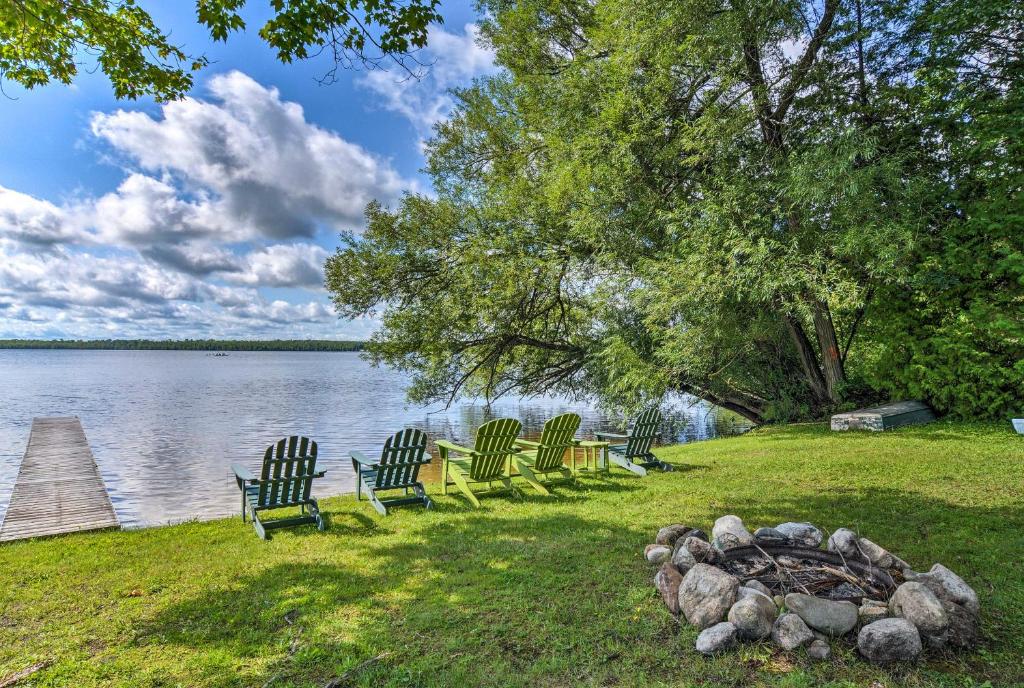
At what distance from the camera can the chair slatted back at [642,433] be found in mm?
8430

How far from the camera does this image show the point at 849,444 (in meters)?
9.13

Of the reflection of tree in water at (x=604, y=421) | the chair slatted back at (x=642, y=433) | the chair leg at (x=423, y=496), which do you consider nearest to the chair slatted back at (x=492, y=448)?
the chair leg at (x=423, y=496)

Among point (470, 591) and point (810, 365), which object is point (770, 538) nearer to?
point (470, 591)

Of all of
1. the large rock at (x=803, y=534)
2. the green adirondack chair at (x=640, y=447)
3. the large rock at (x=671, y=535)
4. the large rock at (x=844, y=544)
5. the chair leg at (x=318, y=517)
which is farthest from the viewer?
the green adirondack chair at (x=640, y=447)

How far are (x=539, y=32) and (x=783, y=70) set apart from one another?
22.4 feet

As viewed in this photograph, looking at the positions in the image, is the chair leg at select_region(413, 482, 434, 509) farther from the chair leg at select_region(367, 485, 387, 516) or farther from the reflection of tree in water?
the reflection of tree in water

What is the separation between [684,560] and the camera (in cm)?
386

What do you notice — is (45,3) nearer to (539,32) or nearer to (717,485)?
(717,485)

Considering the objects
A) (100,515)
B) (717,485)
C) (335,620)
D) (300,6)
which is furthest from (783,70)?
(100,515)

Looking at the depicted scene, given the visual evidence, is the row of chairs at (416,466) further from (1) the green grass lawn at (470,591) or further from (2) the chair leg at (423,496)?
(1) the green grass lawn at (470,591)

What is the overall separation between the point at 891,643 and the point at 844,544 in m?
0.93

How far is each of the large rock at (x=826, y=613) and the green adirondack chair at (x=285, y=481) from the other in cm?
459

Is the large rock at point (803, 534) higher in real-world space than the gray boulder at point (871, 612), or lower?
higher

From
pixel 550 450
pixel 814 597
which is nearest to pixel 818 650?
pixel 814 597
